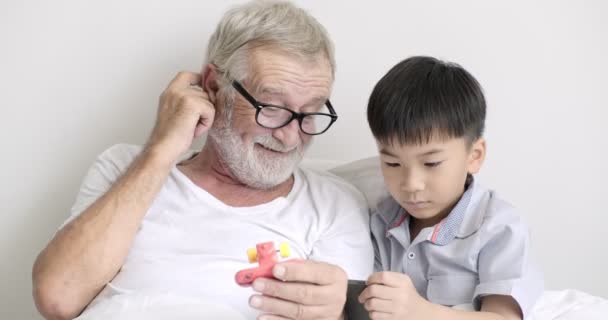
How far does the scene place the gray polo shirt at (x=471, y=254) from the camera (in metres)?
1.70

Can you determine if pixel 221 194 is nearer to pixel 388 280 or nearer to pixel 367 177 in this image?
pixel 367 177

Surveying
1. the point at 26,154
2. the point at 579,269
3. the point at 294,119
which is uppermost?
the point at 294,119

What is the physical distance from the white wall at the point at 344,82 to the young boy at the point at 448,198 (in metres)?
0.56

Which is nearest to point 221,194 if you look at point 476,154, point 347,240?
point 347,240

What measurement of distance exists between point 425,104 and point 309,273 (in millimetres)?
648

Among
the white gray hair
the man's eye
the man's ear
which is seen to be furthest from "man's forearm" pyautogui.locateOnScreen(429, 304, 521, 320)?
the man's ear

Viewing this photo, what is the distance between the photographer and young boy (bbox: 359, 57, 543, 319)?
1.71 m

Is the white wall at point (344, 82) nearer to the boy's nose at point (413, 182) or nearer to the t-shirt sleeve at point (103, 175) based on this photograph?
the t-shirt sleeve at point (103, 175)

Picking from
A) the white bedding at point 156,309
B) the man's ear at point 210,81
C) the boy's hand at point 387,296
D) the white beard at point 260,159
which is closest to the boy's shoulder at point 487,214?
the boy's hand at point 387,296

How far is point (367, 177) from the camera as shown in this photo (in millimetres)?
2168

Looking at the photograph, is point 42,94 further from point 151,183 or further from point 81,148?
point 151,183

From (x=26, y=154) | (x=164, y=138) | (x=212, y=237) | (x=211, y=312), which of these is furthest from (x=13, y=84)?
(x=211, y=312)

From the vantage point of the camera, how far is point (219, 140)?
2.02 metres

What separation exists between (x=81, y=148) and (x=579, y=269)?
185 cm
